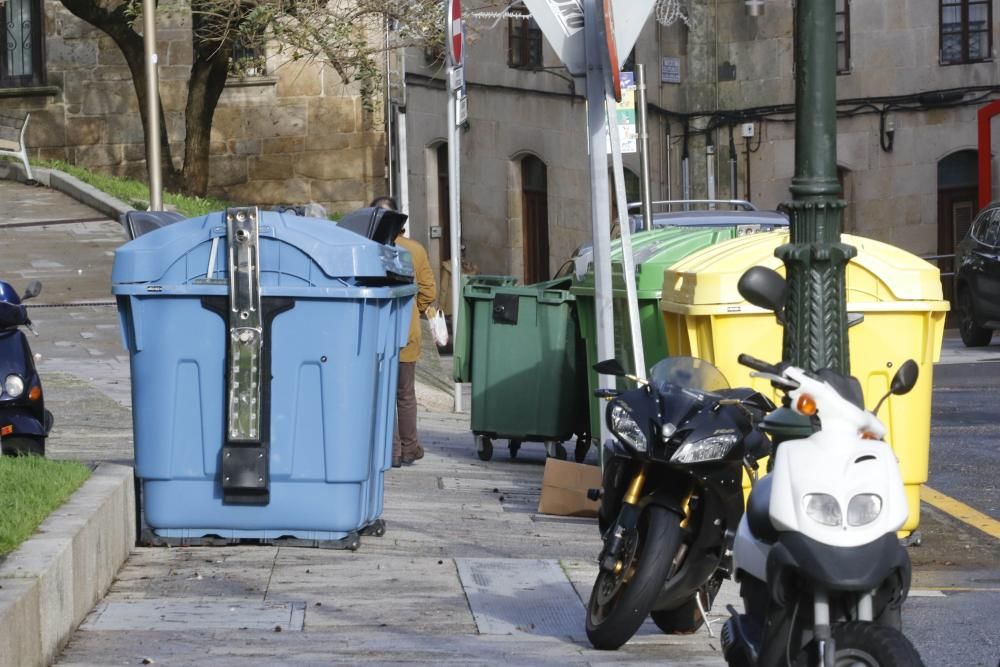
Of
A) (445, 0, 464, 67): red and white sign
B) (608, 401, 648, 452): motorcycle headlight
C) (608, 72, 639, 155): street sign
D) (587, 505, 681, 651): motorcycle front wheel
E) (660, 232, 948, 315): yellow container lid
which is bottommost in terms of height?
(587, 505, 681, 651): motorcycle front wheel

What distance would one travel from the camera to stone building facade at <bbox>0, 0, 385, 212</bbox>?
111 feet

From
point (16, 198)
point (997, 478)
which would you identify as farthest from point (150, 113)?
point (997, 478)

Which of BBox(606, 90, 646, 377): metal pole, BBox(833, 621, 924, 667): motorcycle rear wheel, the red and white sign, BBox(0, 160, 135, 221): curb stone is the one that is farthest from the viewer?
BBox(0, 160, 135, 221): curb stone

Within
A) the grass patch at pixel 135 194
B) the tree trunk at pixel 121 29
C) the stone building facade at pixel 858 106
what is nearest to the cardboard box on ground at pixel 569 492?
the grass patch at pixel 135 194

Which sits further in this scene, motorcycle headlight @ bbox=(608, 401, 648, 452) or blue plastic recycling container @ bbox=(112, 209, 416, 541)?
blue plastic recycling container @ bbox=(112, 209, 416, 541)

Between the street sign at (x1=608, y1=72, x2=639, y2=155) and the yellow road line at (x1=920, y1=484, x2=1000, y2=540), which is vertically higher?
the street sign at (x1=608, y1=72, x2=639, y2=155)

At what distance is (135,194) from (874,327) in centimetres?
2033

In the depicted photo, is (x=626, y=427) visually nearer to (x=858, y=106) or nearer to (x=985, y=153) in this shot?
(x=985, y=153)

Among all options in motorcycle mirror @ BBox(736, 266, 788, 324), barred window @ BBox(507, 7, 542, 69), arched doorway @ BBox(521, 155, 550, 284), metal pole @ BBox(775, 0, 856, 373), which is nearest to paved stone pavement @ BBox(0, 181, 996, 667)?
metal pole @ BBox(775, 0, 856, 373)

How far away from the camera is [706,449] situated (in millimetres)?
6000

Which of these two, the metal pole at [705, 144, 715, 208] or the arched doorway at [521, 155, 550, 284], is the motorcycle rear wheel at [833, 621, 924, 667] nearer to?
the metal pole at [705, 144, 715, 208]

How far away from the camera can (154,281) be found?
25.1ft

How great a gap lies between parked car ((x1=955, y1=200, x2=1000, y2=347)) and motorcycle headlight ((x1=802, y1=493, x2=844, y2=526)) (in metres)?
16.1

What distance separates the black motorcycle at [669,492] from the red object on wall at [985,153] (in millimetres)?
21127
